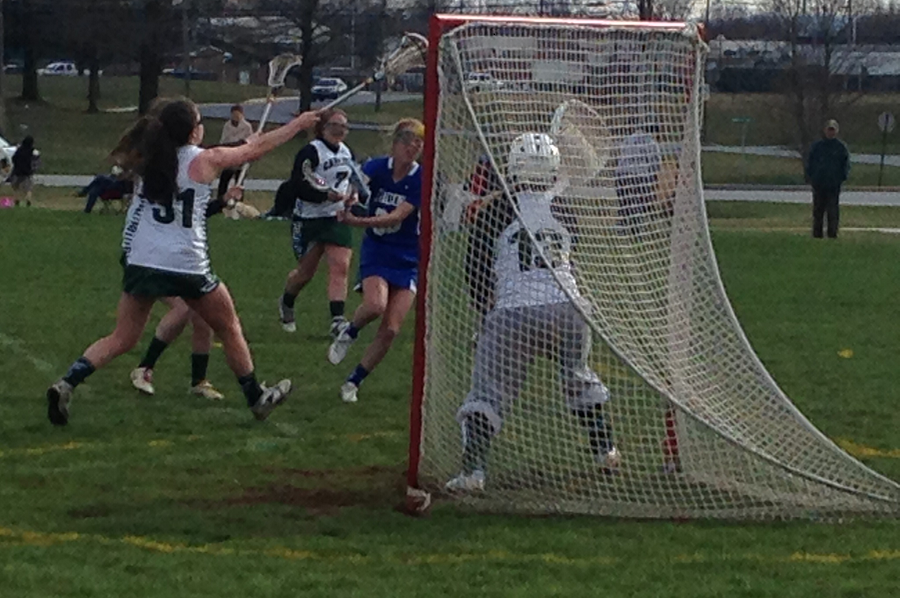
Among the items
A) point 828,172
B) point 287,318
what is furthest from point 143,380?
point 828,172

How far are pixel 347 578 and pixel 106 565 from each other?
2.93ft

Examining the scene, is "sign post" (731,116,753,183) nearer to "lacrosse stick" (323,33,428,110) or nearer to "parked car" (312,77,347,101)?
"parked car" (312,77,347,101)

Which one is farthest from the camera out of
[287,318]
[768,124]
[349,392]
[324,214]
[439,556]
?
[768,124]

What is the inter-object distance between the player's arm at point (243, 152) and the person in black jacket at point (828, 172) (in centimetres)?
1644

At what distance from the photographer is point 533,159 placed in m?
6.80

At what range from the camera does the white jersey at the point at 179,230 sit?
7.86 meters

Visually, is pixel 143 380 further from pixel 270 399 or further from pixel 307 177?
pixel 307 177

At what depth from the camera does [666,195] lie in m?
7.20

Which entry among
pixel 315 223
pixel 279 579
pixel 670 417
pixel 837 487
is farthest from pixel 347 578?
pixel 315 223

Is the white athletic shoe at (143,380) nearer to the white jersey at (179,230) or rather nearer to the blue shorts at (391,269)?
the blue shorts at (391,269)

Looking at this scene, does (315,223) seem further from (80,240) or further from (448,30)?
(80,240)

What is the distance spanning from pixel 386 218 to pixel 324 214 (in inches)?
117

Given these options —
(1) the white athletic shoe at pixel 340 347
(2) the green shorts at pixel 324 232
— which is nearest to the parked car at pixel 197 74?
(2) the green shorts at pixel 324 232

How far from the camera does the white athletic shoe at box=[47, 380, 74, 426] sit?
8.31 meters
